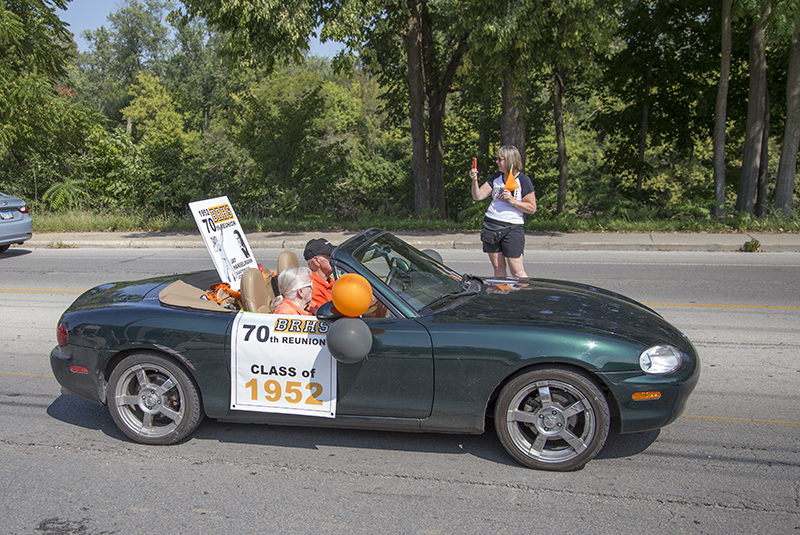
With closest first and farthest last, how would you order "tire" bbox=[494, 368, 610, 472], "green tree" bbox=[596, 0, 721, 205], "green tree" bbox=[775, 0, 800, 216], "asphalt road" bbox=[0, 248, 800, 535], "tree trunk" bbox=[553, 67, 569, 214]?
"asphalt road" bbox=[0, 248, 800, 535], "tire" bbox=[494, 368, 610, 472], "green tree" bbox=[775, 0, 800, 216], "green tree" bbox=[596, 0, 721, 205], "tree trunk" bbox=[553, 67, 569, 214]

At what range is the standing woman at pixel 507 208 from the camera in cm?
708

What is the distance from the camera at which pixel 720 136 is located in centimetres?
1609

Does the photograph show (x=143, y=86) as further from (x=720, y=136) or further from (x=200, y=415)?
(x=200, y=415)

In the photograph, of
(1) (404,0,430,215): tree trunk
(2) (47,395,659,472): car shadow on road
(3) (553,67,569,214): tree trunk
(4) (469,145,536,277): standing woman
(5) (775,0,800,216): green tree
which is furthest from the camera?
(3) (553,67,569,214): tree trunk

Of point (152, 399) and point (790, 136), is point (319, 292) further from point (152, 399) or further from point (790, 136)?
point (790, 136)

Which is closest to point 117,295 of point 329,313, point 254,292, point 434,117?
point 254,292

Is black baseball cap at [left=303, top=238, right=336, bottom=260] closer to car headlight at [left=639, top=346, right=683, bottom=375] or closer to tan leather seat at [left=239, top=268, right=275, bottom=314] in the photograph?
tan leather seat at [left=239, top=268, right=275, bottom=314]

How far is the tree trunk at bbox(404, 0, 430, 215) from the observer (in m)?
18.9

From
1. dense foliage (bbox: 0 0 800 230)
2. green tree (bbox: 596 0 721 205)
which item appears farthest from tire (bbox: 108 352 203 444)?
green tree (bbox: 596 0 721 205)

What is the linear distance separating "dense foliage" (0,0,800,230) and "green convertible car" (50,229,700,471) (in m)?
10.5

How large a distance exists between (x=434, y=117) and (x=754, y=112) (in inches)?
402

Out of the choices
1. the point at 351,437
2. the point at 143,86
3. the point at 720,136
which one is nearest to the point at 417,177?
the point at 720,136

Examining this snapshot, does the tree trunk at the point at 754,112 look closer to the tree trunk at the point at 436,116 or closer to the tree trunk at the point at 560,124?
the tree trunk at the point at 560,124

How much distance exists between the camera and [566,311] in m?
4.24
